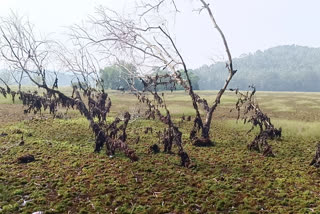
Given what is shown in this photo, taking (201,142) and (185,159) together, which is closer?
(185,159)

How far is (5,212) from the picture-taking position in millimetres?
6871

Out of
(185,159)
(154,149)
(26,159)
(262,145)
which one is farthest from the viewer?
(262,145)

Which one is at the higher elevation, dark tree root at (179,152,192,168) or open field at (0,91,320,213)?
dark tree root at (179,152,192,168)

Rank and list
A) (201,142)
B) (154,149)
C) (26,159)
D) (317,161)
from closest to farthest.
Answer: (317,161), (26,159), (154,149), (201,142)

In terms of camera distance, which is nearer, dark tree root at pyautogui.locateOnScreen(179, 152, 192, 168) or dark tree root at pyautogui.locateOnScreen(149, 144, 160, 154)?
dark tree root at pyautogui.locateOnScreen(179, 152, 192, 168)

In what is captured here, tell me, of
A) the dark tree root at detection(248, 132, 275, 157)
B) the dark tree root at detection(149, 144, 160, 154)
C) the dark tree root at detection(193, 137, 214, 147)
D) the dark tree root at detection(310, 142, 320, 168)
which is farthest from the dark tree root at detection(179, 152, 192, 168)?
the dark tree root at detection(310, 142, 320, 168)

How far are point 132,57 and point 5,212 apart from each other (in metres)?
9.67

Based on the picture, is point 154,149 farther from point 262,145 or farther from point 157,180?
point 262,145

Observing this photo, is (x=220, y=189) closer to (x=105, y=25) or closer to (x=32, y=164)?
(x=32, y=164)

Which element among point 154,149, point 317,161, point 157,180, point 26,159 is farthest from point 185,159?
point 26,159

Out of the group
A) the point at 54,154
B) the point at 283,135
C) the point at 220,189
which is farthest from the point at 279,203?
the point at 283,135

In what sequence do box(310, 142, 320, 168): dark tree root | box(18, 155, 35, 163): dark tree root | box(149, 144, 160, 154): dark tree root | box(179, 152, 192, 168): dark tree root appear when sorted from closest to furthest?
box(310, 142, 320, 168): dark tree root → box(179, 152, 192, 168): dark tree root → box(18, 155, 35, 163): dark tree root → box(149, 144, 160, 154): dark tree root

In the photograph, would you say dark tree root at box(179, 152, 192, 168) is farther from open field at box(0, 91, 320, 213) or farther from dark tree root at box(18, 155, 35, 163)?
dark tree root at box(18, 155, 35, 163)

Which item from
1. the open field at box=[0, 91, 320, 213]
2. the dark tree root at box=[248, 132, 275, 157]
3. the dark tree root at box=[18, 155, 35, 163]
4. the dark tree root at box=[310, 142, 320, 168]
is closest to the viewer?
the open field at box=[0, 91, 320, 213]
